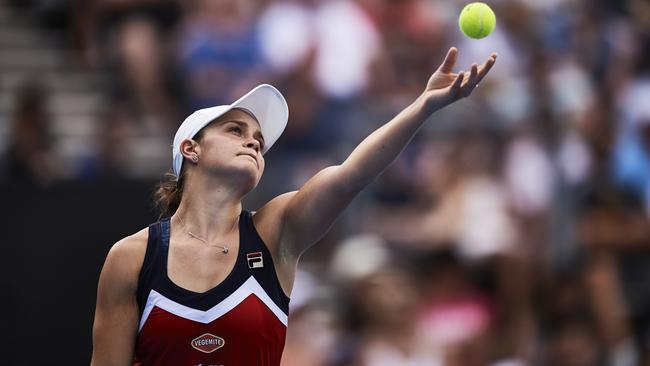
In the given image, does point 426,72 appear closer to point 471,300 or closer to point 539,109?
point 539,109

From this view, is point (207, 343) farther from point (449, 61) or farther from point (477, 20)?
point (477, 20)

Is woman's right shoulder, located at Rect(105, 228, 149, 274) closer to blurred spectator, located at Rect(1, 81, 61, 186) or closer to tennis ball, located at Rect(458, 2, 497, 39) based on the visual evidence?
tennis ball, located at Rect(458, 2, 497, 39)

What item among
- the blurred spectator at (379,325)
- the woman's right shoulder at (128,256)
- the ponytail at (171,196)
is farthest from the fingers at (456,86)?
the blurred spectator at (379,325)

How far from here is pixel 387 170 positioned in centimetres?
898

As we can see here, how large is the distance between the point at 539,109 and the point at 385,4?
2504 millimetres

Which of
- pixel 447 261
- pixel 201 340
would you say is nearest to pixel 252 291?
pixel 201 340

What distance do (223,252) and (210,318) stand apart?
0.31 m

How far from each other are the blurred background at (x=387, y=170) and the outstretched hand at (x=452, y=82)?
293 cm

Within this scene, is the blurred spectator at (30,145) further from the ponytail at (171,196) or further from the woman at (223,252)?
the woman at (223,252)

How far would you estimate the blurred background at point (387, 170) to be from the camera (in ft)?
26.2

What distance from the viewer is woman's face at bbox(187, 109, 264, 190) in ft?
15.8

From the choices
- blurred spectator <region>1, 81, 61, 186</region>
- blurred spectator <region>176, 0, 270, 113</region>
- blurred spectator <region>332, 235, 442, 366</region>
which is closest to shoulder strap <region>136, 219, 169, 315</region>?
blurred spectator <region>332, 235, 442, 366</region>

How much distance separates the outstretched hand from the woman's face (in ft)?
2.58

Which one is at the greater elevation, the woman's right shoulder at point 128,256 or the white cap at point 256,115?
the white cap at point 256,115
